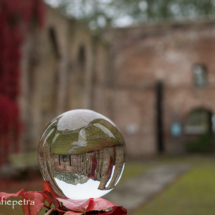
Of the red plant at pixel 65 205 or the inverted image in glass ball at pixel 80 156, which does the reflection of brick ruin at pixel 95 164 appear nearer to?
the inverted image in glass ball at pixel 80 156

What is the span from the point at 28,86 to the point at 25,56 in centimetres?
129

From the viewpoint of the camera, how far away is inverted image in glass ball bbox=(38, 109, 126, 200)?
120 centimetres

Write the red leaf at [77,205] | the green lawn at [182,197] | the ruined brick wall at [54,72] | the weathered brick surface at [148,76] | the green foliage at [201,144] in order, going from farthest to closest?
1. the green foliage at [201,144]
2. the weathered brick surface at [148,76]
3. the ruined brick wall at [54,72]
4. the green lawn at [182,197]
5. the red leaf at [77,205]

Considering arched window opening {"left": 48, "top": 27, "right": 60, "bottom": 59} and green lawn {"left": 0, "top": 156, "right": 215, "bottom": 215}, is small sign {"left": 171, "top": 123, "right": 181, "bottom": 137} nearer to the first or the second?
green lawn {"left": 0, "top": 156, "right": 215, "bottom": 215}

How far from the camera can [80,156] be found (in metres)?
1.20

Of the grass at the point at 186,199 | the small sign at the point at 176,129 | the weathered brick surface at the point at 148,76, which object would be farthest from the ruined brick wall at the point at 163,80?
the grass at the point at 186,199

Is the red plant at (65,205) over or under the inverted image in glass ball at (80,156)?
under

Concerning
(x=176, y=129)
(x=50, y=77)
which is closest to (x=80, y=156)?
(x=50, y=77)

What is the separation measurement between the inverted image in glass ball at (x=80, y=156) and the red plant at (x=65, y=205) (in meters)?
0.09

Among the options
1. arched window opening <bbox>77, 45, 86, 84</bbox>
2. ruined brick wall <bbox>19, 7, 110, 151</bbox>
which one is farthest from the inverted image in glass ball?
arched window opening <bbox>77, 45, 86, 84</bbox>

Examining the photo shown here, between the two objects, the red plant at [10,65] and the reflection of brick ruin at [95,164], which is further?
the red plant at [10,65]

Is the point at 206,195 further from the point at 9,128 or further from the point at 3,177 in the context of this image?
the point at 9,128

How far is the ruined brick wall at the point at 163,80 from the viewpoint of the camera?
18.4m

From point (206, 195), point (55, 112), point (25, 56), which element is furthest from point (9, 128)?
point (206, 195)
